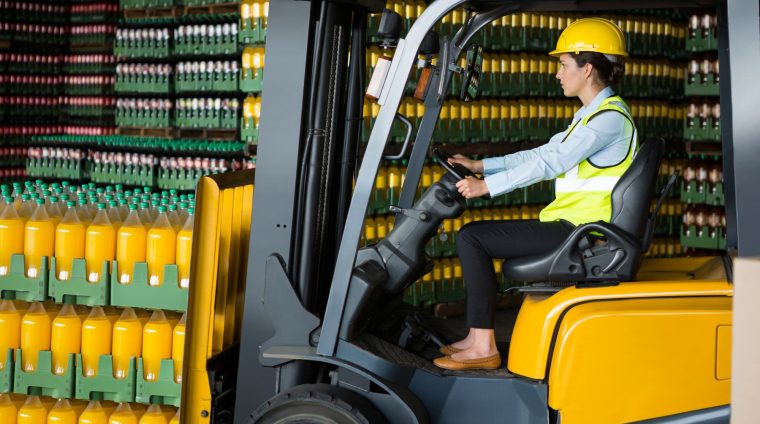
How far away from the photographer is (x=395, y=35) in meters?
4.30

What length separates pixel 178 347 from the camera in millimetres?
5004

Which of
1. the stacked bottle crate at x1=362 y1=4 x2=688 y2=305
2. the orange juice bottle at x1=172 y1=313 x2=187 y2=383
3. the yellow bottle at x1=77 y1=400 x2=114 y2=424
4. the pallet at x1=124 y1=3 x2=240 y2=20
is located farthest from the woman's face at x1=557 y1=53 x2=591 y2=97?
the pallet at x1=124 y1=3 x2=240 y2=20

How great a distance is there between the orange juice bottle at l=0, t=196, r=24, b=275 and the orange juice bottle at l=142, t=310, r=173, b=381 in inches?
34.9

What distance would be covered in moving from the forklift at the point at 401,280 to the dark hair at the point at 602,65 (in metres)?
0.32

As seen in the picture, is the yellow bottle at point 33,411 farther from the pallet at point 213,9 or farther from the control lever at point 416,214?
the pallet at point 213,9

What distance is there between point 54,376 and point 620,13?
28.6 ft

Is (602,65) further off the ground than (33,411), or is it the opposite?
(602,65)

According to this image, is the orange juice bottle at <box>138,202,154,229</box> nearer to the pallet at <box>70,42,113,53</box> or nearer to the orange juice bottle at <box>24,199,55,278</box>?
the orange juice bottle at <box>24,199,55,278</box>

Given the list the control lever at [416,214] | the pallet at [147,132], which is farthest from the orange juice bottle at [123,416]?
the pallet at [147,132]

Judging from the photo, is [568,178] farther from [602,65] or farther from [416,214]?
[416,214]

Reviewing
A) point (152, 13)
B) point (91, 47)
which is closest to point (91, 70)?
point (91, 47)

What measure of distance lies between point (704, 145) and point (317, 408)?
8675 millimetres

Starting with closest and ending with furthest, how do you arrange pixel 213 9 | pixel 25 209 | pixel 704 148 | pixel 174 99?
pixel 25 209, pixel 704 148, pixel 213 9, pixel 174 99

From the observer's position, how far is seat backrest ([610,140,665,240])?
4.43 metres
